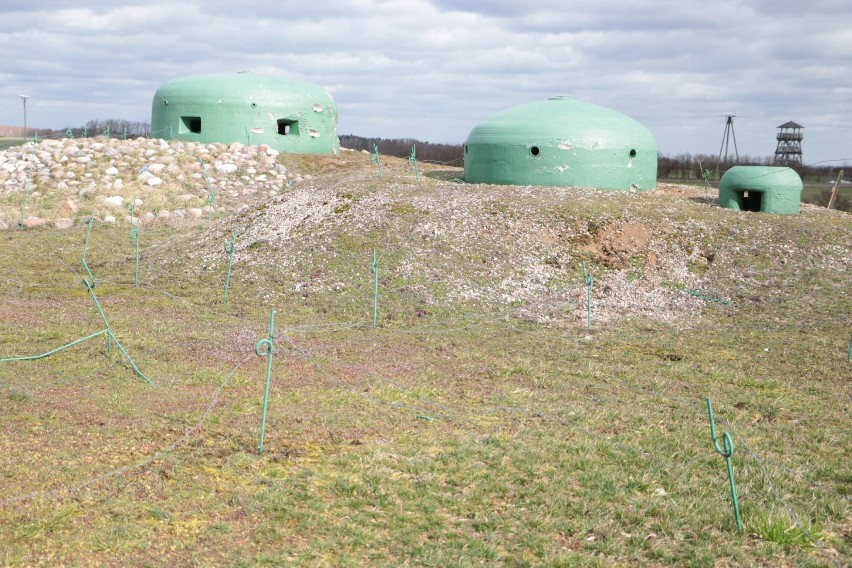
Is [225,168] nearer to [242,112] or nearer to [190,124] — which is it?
[242,112]

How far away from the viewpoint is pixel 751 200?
21062mm

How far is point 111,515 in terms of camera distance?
19.4 feet

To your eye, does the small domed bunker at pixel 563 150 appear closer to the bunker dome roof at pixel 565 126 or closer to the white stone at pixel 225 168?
the bunker dome roof at pixel 565 126

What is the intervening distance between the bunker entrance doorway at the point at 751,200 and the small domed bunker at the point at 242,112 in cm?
1568

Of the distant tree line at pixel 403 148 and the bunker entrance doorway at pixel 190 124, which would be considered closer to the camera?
the bunker entrance doorway at pixel 190 124

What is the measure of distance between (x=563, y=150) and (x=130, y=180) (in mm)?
13359

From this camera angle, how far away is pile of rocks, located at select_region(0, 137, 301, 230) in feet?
75.5

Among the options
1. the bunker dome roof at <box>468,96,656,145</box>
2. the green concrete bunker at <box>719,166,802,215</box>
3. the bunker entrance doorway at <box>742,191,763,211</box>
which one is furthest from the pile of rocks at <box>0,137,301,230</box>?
the bunker entrance doorway at <box>742,191,763,211</box>

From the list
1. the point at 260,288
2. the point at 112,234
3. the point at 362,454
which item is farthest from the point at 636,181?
the point at 362,454

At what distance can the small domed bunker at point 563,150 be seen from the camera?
20.6m

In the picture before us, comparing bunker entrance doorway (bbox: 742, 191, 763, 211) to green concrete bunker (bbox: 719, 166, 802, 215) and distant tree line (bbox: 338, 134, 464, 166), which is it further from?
distant tree line (bbox: 338, 134, 464, 166)

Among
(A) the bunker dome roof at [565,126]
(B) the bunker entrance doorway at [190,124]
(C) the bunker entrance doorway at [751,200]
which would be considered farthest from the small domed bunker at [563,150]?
(B) the bunker entrance doorway at [190,124]

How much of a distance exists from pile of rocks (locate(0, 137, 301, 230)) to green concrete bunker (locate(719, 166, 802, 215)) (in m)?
13.3

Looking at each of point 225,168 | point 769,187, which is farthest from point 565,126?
point 225,168
